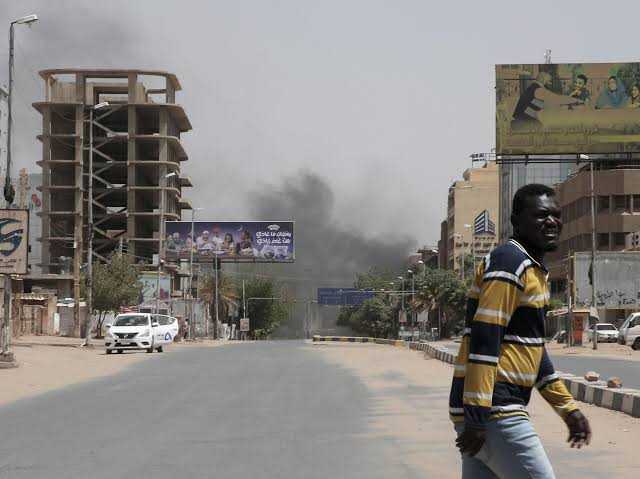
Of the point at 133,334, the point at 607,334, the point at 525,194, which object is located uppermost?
the point at 525,194

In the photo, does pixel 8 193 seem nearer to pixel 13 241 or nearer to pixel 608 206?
pixel 13 241

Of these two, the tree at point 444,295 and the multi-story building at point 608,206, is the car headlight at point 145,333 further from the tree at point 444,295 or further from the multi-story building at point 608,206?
the tree at point 444,295

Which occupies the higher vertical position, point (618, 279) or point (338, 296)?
point (618, 279)

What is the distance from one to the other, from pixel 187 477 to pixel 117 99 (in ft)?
425

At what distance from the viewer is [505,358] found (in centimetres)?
491

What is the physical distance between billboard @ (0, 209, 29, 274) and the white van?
32.6 m

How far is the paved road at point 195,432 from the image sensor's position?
10.9 m

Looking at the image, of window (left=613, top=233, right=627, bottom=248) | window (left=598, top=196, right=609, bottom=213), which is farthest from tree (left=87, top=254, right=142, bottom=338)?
window (left=613, top=233, right=627, bottom=248)

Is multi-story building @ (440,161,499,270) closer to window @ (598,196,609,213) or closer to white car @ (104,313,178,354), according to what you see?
window @ (598,196,609,213)

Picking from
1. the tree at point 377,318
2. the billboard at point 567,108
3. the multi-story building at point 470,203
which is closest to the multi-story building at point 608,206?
the billboard at point 567,108

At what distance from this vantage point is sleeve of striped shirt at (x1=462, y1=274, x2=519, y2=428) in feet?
15.8

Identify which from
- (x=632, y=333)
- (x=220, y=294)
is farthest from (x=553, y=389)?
(x=220, y=294)

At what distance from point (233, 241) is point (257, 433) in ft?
294

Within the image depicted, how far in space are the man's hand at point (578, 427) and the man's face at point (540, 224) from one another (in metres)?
0.79
